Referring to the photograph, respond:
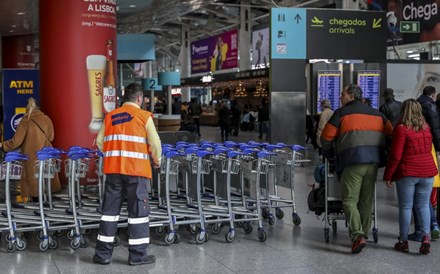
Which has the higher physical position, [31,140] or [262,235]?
[31,140]

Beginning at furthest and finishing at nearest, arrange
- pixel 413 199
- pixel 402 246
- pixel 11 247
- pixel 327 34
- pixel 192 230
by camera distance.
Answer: pixel 327 34 → pixel 192 230 → pixel 413 199 → pixel 402 246 → pixel 11 247

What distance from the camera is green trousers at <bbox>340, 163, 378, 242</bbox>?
22.0 ft

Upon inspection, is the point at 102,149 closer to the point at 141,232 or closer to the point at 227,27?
the point at 141,232

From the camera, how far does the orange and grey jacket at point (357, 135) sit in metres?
6.68

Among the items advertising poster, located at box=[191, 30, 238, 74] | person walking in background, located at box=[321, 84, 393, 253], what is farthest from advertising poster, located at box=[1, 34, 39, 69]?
person walking in background, located at box=[321, 84, 393, 253]

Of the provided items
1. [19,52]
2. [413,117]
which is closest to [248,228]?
[413,117]

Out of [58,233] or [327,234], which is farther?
[58,233]

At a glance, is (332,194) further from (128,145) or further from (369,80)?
(369,80)

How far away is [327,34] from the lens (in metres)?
15.3

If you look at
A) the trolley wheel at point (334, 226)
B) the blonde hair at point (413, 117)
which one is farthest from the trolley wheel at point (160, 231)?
the blonde hair at point (413, 117)

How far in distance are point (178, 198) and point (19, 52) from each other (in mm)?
16959

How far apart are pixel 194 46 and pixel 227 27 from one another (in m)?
5.90

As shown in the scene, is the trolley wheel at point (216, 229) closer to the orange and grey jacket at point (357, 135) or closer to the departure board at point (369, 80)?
the orange and grey jacket at point (357, 135)

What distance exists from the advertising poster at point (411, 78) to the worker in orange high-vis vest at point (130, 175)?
10.5 meters
